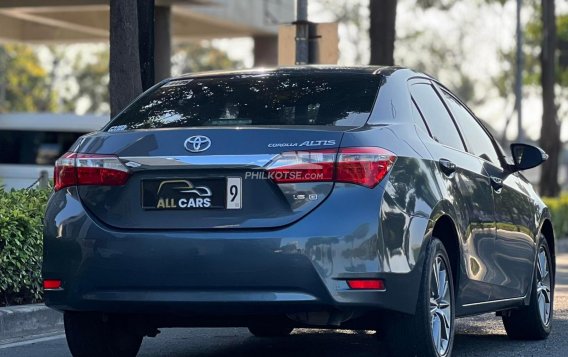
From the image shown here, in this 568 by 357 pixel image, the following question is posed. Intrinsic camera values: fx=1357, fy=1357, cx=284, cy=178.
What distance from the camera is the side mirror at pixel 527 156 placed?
8352mm

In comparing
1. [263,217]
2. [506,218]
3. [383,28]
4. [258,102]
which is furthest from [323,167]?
[383,28]

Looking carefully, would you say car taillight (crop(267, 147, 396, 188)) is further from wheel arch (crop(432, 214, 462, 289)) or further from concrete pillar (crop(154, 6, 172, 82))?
concrete pillar (crop(154, 6, 172, 82))

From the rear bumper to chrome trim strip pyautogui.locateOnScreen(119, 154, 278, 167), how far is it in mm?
316

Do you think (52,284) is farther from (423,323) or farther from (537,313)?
(537,313)

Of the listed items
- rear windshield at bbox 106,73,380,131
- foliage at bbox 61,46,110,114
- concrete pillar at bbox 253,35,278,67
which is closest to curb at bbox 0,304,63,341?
rear windshield at bbox 106,73,380,131

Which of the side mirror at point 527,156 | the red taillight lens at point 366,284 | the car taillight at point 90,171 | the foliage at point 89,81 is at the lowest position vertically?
the foliage at point 89,81

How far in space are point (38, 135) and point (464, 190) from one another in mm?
20708

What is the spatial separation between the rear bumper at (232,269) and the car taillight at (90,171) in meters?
0.17

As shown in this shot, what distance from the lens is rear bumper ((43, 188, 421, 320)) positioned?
602 centimetres

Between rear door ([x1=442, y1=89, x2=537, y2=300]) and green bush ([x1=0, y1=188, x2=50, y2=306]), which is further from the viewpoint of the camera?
green bush ([x1=0, y1=188, x2=50, y2=306])

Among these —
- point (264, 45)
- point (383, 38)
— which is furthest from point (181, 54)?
point (383, 38)

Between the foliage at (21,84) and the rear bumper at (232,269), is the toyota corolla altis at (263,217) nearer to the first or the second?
the rear bumper at (232,269)

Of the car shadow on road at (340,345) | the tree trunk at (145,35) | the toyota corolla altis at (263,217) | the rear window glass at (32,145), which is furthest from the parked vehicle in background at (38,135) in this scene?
the toyota corolla altis at (263,217)

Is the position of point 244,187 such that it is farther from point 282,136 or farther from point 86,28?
point 86,28
